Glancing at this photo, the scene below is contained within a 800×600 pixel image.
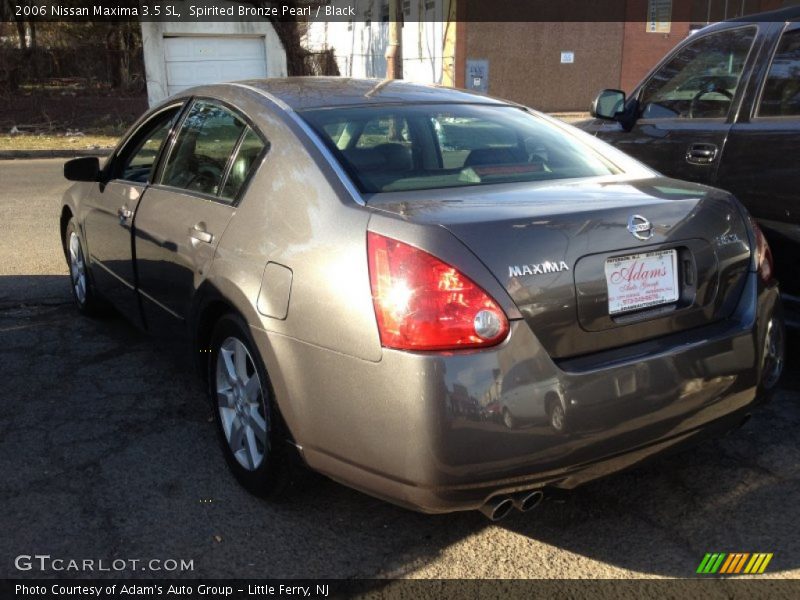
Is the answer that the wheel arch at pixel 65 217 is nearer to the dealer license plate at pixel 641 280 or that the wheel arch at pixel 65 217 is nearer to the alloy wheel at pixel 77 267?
the alloy wheel at pixel 77 267

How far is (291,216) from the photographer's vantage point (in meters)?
2.86

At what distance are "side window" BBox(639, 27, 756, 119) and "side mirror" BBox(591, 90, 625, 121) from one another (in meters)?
0.16

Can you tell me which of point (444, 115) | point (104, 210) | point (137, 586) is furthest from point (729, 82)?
point (137, 586)

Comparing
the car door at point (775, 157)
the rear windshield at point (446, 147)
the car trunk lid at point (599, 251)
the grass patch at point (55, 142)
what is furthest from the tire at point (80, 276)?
the grass patch at point (55, 142)

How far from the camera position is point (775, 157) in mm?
3986

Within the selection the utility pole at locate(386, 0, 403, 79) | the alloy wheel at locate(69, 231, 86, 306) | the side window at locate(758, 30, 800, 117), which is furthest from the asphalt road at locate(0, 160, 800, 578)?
the utility pole at locate(386, 0, 403, 79)

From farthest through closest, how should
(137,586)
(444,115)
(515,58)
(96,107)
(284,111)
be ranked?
(515,58) < (96,107) < (444,115) < (284,111) < (137,586)

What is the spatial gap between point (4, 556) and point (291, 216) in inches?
61.4

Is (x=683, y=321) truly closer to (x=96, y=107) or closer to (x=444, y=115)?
(x=444, y=115)

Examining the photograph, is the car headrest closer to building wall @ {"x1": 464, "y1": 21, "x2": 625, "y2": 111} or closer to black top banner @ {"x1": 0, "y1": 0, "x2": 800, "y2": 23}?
black top banner @ {"x1": 0, "y1": 0, "x2": 800, "y2": 23}

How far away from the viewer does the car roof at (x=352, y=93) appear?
136 inches

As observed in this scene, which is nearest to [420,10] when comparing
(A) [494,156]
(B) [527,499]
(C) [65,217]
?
(C) [65,217]

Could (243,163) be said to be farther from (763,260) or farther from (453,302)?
(763,260)

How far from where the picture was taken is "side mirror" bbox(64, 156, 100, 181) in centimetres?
473
